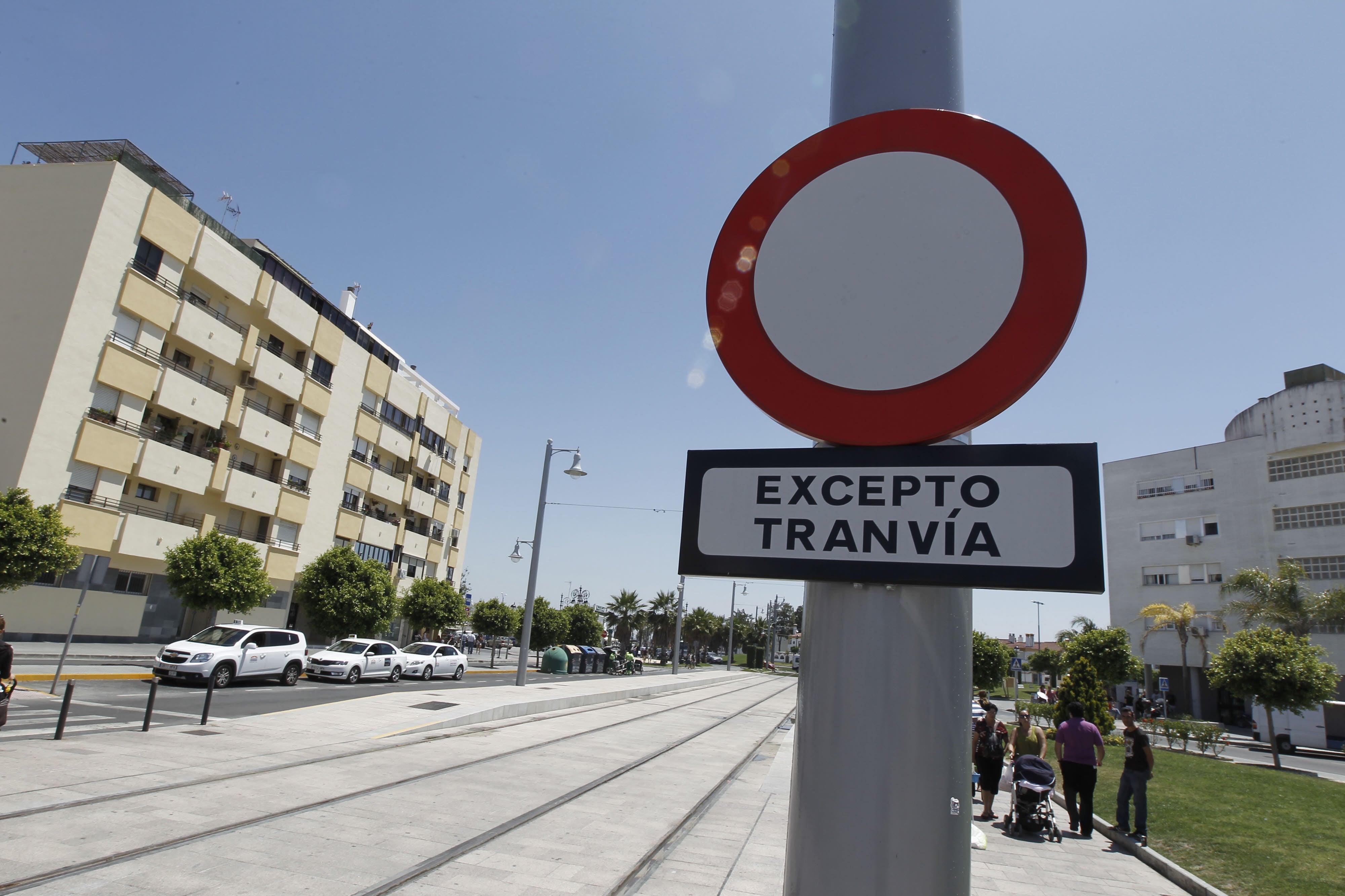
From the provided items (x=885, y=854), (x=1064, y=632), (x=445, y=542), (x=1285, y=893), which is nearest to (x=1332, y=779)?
(x=1285, y=893)

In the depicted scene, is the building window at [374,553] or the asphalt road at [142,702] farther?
the building window at [374,553]

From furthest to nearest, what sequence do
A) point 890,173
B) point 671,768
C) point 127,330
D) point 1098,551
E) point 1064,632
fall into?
point 1064,632 → point 127,330 → point 671,768 → point 890,173 → point 1098,551

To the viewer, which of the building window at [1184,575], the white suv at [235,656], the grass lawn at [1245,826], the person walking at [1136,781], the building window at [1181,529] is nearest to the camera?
the grass lawn at [1245,826]

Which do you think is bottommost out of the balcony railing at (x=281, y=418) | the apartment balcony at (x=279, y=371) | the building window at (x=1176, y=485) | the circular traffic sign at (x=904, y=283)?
the circular traffic sign at (x=904, y=283)

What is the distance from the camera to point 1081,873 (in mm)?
7469

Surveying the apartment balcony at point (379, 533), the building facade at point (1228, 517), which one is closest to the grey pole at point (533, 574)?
the apartment balcony at point (379, 533)

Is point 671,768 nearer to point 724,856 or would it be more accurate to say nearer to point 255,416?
point 724,856

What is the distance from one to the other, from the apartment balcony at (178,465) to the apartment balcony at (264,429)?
2132mm

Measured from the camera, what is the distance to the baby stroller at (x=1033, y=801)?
9055mm

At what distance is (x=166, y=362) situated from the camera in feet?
97.8

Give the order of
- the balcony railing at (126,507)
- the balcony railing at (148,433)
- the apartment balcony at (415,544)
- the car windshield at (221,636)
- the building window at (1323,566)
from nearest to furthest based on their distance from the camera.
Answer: the car windshield at (221,636)
the balcony railing at (126,507)
the balcony railing at (148,433)
the building window at (1323,566)
the apartment balcony at (415,544)

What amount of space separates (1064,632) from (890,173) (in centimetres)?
6113

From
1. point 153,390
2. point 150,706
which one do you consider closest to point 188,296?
point 153,390

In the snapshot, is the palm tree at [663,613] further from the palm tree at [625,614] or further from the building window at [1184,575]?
the building window at [1184,575]
